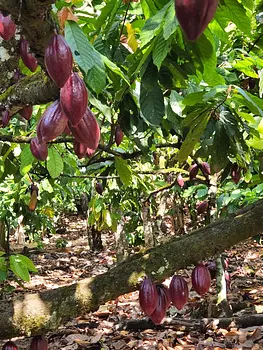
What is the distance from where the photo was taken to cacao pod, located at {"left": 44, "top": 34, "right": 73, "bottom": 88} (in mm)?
699

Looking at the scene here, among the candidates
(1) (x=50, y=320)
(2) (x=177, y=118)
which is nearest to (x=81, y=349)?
(1) (x=50, y=320)

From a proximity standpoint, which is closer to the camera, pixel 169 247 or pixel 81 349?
pixel 169 247

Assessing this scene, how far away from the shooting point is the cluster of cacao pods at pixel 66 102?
0.70 metres

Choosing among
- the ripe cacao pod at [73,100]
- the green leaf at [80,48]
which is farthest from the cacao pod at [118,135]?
the ripe cacao pod at [73,100]

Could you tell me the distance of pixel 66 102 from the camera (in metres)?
0.72

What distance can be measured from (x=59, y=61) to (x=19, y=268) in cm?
129

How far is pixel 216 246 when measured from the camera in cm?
150

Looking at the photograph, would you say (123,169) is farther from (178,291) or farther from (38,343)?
(38,343)

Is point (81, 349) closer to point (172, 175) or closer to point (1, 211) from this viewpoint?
point (172, 175)

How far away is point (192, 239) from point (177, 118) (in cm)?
45

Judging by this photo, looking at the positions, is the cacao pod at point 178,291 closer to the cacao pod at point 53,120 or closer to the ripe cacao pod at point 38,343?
the ripe cacao pod at point 38,343

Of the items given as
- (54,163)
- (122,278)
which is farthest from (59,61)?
(54,163)

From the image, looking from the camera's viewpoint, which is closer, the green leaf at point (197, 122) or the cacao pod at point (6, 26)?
the cacao pod at point (6, 26)

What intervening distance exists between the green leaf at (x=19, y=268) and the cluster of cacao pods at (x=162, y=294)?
545 millimetres
